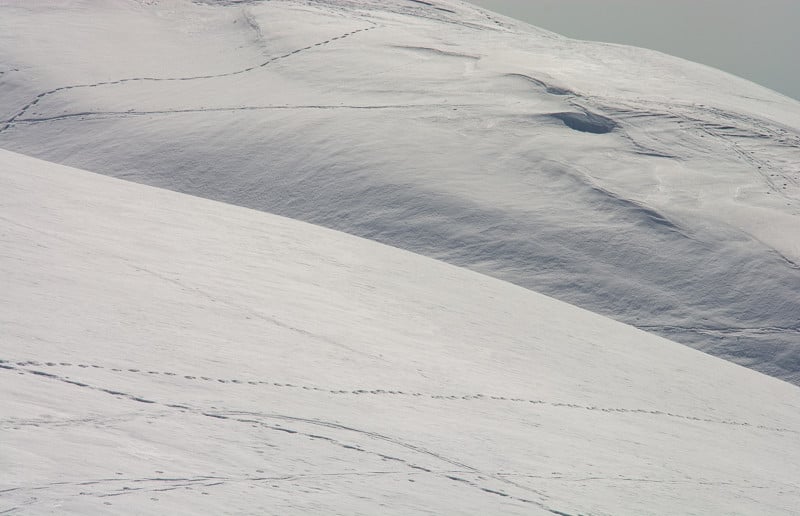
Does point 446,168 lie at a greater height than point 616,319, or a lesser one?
greater

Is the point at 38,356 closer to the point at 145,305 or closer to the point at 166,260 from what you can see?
the point at 145,305

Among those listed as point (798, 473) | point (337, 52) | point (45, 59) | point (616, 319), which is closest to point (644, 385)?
point (798, 473)

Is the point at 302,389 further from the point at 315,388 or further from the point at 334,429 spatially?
the point at 334,429

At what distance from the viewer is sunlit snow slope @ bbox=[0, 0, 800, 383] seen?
467 centimetres

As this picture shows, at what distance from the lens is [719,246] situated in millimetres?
4750

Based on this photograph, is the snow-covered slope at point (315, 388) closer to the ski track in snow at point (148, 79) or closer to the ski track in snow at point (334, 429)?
the ski track in snow at point (334, 429)

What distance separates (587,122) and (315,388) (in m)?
3.93

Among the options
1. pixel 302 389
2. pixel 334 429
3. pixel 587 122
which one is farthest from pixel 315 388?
pixel 587 122

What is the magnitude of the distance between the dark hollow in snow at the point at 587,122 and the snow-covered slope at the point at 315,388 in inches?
75.7

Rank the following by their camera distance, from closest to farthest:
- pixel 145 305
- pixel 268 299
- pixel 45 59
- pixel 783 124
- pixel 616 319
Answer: pixel 145 305 < pixel 268 299 < pixel 616 319 < pixel 783 124 < pixel 45 59

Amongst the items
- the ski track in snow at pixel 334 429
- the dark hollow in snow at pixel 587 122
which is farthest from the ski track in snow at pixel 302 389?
the dark hollow in snow at pixel 587 122

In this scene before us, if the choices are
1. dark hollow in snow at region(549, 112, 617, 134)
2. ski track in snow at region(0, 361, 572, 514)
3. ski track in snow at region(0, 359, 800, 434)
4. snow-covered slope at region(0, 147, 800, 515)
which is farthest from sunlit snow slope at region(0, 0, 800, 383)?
ski track in snow at region(0, 361, 572, 514)

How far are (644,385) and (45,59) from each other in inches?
193

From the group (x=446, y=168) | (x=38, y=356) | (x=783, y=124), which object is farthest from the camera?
(x=783, y=124)
